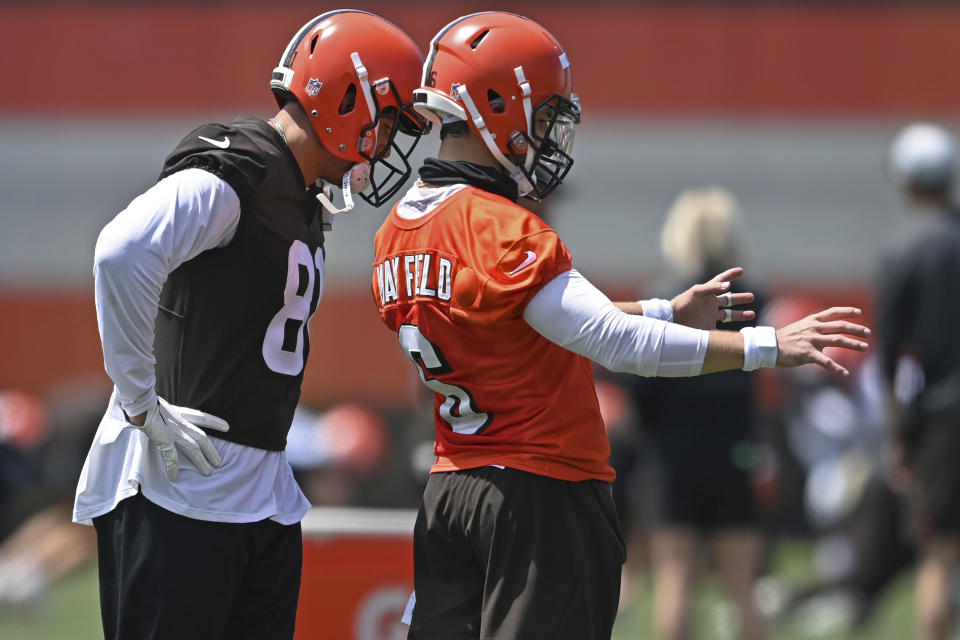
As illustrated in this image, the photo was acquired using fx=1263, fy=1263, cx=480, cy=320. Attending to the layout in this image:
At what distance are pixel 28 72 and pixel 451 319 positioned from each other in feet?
25.3

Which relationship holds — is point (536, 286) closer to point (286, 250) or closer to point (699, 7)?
point (286, 250)

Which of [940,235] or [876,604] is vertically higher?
[940,235]

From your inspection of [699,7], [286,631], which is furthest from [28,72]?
[286,631]

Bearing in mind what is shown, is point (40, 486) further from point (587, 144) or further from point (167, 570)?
point (167, 570)

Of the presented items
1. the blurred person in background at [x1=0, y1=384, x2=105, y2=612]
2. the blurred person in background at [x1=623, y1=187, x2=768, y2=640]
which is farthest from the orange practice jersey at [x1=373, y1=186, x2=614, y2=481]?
the blurred person in background at [x1=0, y1=384, x2=105, y2=612]

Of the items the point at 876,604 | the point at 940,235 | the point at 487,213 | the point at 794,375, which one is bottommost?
the point at 876,604

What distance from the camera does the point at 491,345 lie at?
2719mm

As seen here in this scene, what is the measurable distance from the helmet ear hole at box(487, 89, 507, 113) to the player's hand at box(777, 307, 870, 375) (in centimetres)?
79

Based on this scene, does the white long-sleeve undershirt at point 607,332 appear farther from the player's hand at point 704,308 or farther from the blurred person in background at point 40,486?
the blurred person in background at point 40,486

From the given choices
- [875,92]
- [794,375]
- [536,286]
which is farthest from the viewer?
[875,92]

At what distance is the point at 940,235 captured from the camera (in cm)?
501

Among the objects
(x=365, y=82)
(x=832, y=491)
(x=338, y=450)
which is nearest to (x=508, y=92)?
(x=365, y=82)

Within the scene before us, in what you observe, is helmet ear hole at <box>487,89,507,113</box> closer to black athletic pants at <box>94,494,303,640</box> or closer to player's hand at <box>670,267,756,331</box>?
player's hand at <box>670,267,756,331</box>

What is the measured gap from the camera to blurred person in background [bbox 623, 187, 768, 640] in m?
5.12
